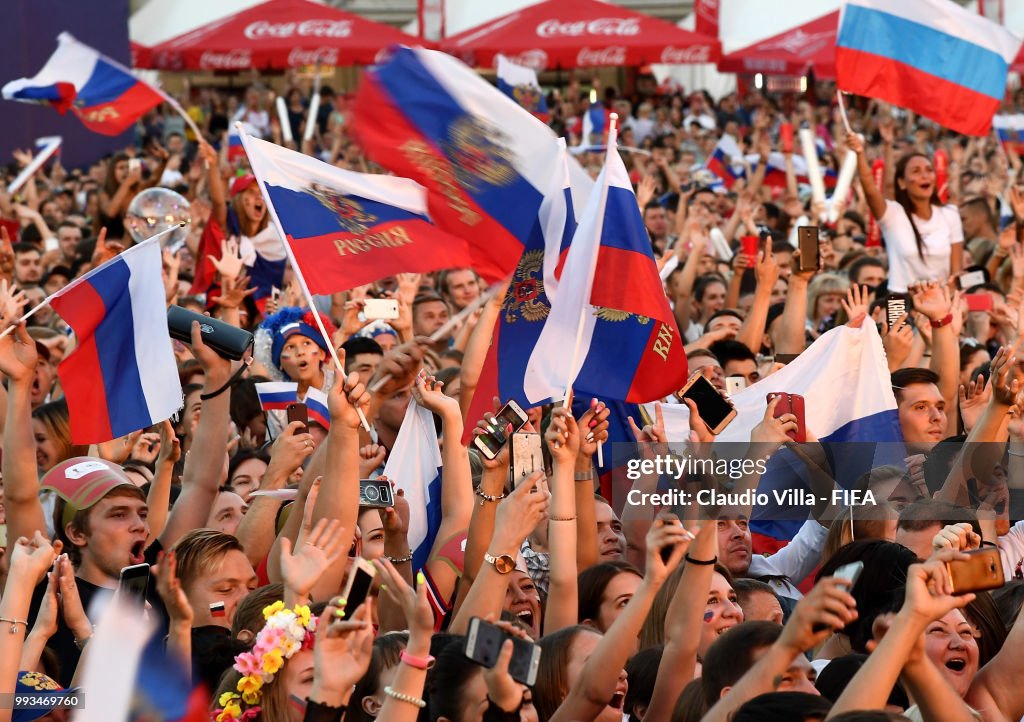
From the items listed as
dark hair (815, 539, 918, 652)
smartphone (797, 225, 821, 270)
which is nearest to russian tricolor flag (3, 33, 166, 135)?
smartphone (797, 225, 821, 270)

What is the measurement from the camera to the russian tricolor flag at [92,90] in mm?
13790

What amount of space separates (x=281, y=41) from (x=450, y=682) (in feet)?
65.2

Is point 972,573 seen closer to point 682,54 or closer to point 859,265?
point 859,265

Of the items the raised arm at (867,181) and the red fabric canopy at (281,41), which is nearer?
the raised arm at (867,181)

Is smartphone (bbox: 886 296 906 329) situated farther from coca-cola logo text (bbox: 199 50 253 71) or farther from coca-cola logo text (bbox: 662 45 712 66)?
coca-cola logo text (bbox: 199 50 253 71)

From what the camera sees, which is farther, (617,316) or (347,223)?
(347,223)

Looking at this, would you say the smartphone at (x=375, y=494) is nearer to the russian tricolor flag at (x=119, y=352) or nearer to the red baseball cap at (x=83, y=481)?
the red baseball cap at (x=83, y=481)

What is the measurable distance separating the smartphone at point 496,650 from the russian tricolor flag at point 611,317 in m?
1.80

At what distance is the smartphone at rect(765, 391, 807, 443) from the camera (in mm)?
5765

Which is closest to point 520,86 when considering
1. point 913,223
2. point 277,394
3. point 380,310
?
point 913,223

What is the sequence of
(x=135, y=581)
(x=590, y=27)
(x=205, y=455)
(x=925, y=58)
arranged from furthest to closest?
(x=590, y=27) → (x=925, y=58) → (x=205, y=455) → (x=135, y=581)

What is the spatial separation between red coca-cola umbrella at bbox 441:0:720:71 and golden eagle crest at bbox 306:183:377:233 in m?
17.4

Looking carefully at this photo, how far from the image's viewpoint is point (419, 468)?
242 inches

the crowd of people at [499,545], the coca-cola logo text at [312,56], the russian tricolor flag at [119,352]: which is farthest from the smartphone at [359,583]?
the coca-cola logo text at [312,56]
